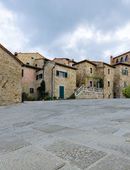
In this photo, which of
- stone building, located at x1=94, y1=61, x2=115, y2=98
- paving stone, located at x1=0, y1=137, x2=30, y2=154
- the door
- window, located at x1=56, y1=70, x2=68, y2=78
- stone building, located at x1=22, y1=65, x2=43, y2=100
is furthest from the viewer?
stone building, located at x1=94, y1=61, x2=115, y2=98

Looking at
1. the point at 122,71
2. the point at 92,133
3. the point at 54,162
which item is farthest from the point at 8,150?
the point at 122,71

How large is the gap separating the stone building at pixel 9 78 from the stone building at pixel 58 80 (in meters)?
11.2

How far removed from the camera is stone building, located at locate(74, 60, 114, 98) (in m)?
37.6

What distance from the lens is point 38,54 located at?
40.8m

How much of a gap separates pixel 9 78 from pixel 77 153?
16.5m

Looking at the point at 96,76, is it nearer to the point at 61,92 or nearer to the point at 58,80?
the point at 61,92

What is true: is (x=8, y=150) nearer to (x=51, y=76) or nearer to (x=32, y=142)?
(x=32, y=142)

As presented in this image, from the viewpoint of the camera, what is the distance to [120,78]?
41.5 m

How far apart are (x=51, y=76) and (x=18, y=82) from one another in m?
11.5

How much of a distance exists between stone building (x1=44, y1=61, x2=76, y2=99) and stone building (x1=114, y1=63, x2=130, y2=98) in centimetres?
1249

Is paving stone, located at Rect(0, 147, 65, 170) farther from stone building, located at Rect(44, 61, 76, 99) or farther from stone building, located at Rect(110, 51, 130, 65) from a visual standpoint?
stone building, located at Rect(110, 51, 130, 65)

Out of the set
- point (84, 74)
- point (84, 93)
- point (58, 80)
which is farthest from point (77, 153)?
point (84, 74)

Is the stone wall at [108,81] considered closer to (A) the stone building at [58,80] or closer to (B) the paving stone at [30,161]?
(A) the stone building at [58,80]

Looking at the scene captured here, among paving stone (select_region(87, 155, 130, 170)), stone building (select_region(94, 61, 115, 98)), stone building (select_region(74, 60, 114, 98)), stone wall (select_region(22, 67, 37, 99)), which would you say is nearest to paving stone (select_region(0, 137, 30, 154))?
paving stone (select_region(87, 155, 130, 170))
